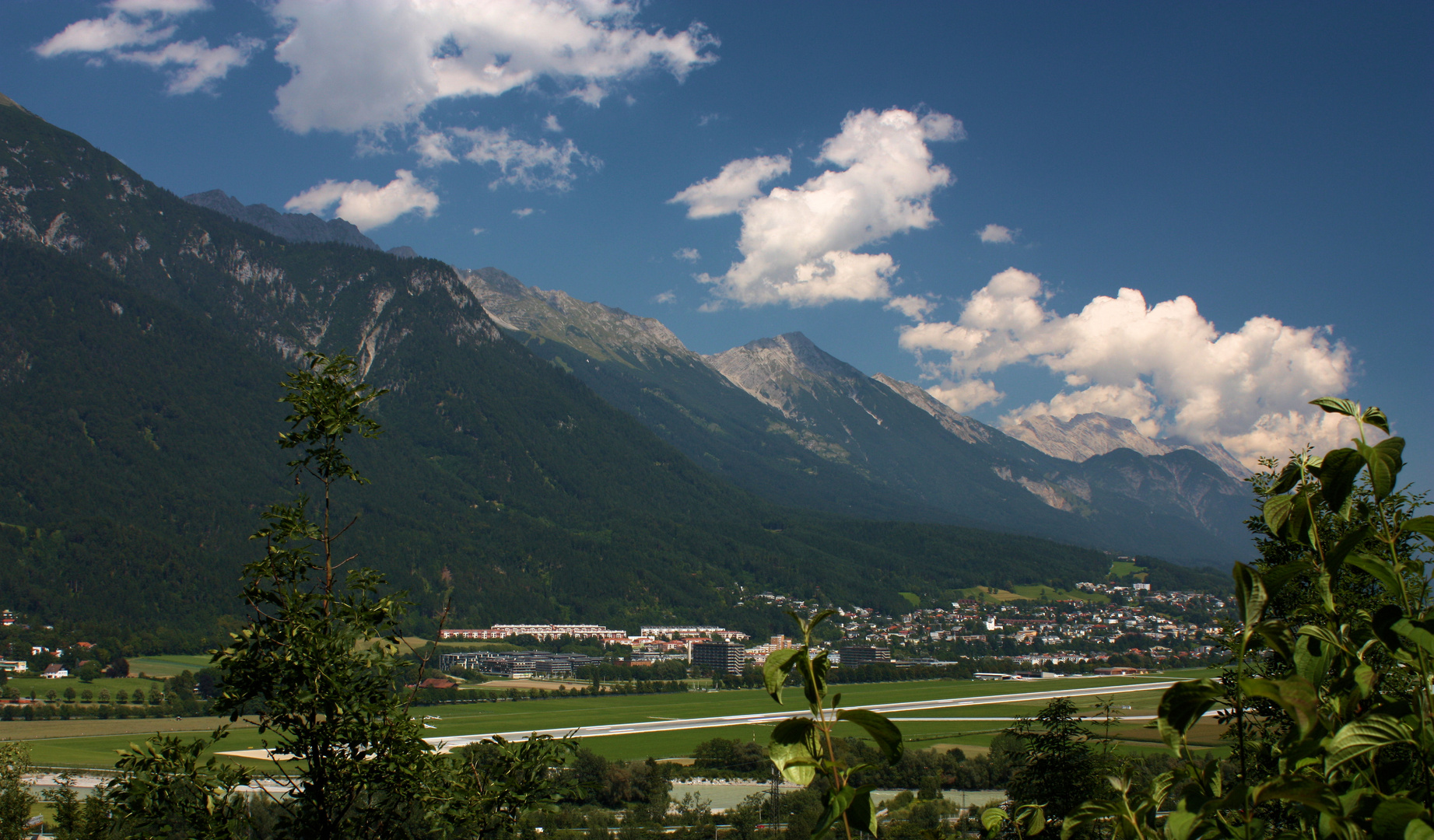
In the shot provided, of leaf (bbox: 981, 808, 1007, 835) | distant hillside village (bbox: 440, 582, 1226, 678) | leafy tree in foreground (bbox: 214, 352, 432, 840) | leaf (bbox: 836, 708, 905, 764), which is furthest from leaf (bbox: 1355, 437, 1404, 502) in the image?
distant hillside village (bbox: 440, 582, 1226, 678)

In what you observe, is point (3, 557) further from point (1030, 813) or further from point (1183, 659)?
point (1183, 659)

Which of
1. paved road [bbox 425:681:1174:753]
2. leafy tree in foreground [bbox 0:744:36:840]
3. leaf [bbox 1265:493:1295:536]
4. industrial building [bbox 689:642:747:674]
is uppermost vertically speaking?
leaf [bbox 1265:493:1295:536]

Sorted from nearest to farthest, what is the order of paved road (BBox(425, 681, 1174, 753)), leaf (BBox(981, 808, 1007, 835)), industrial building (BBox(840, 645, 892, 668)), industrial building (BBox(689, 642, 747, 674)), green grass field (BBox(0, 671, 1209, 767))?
leaf (BBox(981, 808, 1007, 835))
green grass field (BBox(0, 671, 1209, 767))
paved road (BBox(425, 681, 1174, 753))
industrial building (BBox(689, 642, 747, 674))
industrial building (BBox(840, 645, 892, 668))

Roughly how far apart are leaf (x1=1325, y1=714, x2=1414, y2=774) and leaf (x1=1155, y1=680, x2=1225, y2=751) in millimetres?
214

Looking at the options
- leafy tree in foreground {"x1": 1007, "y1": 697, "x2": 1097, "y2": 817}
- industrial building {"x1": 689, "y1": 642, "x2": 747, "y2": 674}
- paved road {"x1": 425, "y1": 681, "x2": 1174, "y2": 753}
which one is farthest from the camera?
industrial building {"x1": 689, "y1": 642, "x2": 747, "y2": 674}

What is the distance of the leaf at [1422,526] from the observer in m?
2.06

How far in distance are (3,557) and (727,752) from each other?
142m

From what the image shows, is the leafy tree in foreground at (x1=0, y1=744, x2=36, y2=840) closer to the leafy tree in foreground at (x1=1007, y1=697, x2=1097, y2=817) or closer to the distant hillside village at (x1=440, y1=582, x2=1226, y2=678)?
the leafy tree in foreground at (x1=1007, y1=697, x2=1097, y2=817)

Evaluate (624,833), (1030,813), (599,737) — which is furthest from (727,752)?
(1030,813)

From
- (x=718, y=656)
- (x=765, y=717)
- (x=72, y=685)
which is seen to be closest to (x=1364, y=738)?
(x=765, y=717)

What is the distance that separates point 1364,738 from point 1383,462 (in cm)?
62

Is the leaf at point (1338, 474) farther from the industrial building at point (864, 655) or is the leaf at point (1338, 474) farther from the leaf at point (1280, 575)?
the industrial building at point (864, 655)

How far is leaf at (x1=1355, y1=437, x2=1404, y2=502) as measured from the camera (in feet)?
5.93

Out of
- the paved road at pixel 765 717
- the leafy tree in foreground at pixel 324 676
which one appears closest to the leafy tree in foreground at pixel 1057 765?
the leafy tree in foreground at pixel 324 676
